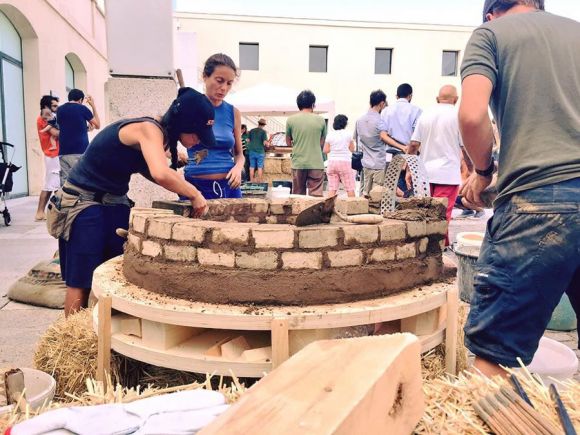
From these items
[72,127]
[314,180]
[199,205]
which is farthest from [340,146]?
[199,205]

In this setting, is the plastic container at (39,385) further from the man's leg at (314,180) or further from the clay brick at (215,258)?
the man's leg at (314,180)

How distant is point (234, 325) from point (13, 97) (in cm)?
1245

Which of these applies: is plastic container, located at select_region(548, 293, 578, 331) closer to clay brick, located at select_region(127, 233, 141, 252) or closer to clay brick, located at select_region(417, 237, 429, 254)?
clay brick, located at select_region(417, 237, 429, 254)

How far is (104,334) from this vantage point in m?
2.46

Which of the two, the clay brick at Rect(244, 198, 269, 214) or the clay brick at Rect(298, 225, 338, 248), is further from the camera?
the clay brick at Rect(244, 198, 269, 214)

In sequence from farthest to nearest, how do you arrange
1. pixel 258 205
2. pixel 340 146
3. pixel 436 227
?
1. pixel 340 146
2. pixel 258 205
3. pixel 436 227

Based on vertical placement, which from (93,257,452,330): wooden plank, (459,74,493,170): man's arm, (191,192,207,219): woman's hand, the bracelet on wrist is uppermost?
(459,74,493,170): man's arm

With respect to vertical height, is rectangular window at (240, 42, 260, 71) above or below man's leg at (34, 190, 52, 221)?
above

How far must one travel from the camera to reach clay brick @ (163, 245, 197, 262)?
2482 millimetres

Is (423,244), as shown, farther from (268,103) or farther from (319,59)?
(319,59)

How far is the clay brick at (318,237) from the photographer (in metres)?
2.39

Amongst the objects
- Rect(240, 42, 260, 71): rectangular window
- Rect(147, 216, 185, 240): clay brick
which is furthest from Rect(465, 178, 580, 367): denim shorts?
Rect(240, 42, 260, 71): rectangular window

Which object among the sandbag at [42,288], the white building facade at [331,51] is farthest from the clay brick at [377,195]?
the white building facade at [331,51]

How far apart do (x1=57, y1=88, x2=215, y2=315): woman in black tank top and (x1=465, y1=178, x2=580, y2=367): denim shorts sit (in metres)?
1.71
